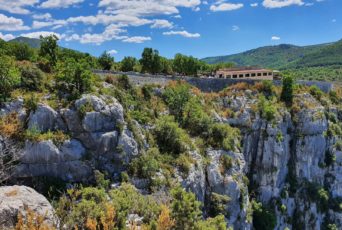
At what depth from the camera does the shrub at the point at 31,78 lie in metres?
37.6

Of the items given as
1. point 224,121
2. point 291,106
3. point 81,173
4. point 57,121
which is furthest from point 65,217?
point 291,106

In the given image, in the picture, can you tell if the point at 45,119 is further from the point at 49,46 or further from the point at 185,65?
the point at 185,65

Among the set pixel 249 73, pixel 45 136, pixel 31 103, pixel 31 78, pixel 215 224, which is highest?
pixel 249 73

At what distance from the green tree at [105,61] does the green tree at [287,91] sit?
95.9ft

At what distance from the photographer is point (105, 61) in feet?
203

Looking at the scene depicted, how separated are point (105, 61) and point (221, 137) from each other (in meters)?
25.3

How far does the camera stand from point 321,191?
197 feet

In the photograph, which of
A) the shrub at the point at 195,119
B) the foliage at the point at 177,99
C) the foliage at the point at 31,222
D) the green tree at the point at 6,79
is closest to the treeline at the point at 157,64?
the foliage at the point at 177,99

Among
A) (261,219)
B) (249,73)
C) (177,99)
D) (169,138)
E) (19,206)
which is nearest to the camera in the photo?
(19,206)

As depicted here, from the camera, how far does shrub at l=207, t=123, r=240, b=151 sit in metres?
47.0

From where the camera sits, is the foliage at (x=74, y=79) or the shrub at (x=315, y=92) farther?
the shrub at (x=315, y=92)

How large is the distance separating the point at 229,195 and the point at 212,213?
323 cm

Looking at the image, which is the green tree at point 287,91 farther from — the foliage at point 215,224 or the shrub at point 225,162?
the foliage at point 215,224

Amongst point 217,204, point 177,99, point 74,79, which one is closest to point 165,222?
point 217,204
